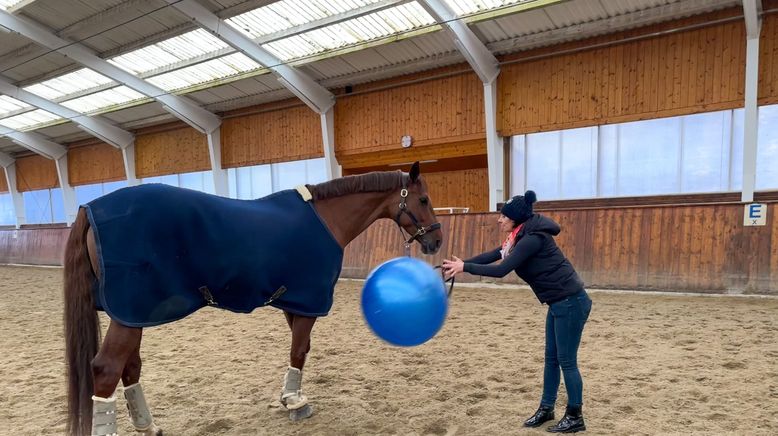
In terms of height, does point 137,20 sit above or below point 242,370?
above

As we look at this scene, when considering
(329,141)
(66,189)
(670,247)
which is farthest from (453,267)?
(66,189)

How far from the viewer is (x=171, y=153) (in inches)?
691

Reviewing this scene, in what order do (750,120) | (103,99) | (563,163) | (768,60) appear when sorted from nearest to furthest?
(750,120) < (768,60) < (563,163) < (103,99)

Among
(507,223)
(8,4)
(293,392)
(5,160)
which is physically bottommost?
(293,392)

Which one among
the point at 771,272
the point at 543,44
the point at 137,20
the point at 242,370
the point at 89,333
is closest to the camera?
the point at 89,333

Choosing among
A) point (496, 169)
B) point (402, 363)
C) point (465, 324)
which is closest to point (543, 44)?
point (496, 169)

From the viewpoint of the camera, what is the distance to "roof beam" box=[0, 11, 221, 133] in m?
11.8

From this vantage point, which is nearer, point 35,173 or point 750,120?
point 750,120

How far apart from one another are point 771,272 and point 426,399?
6.33 metres

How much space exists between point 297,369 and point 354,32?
986cm

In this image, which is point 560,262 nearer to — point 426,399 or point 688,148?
point 426,399

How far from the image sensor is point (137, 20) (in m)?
11.2

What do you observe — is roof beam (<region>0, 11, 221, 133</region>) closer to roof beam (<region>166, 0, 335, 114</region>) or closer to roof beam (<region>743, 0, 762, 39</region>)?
roof beam (<region>166, 0, 335, 114</region>)

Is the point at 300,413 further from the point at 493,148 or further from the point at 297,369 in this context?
the point at 493,148
